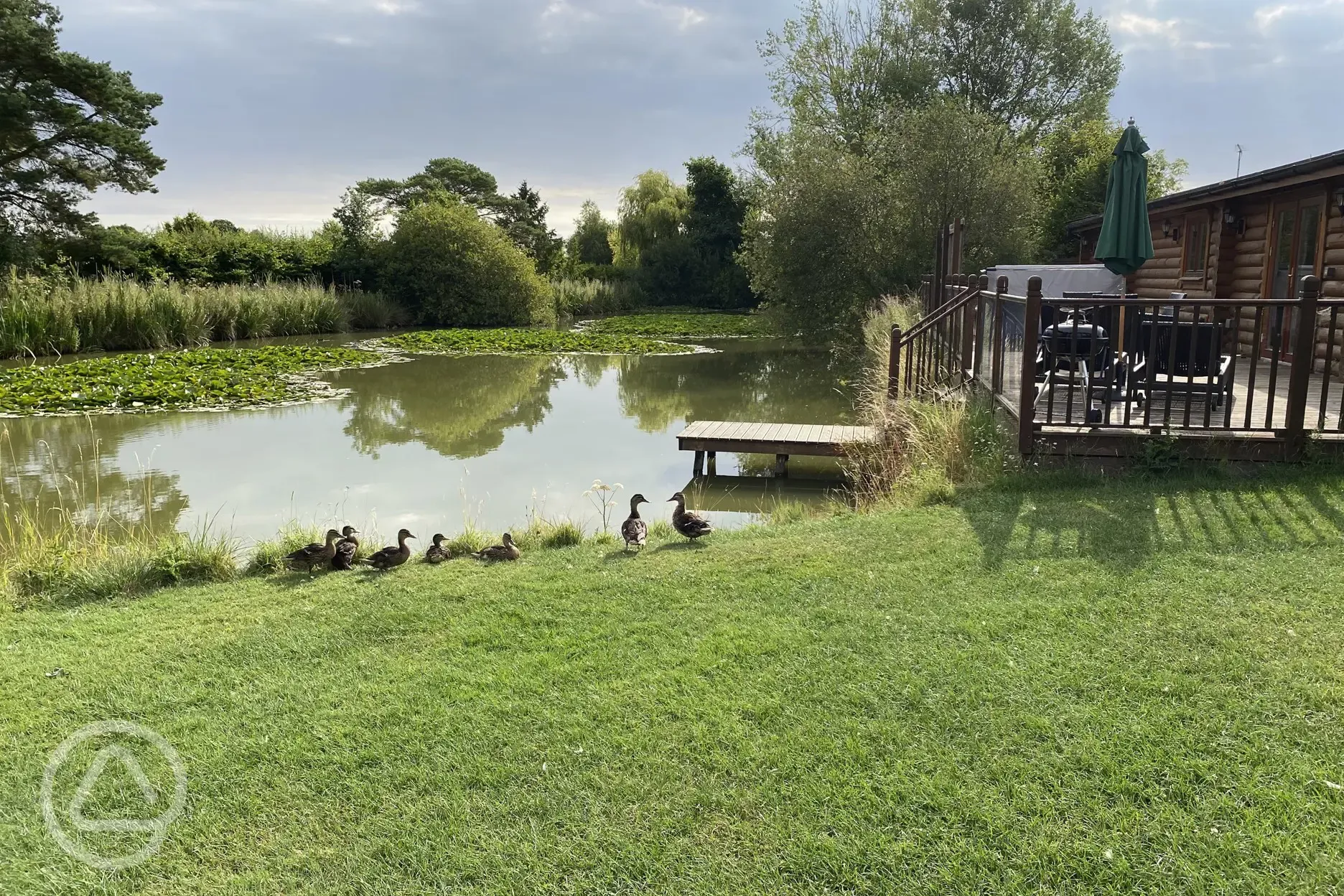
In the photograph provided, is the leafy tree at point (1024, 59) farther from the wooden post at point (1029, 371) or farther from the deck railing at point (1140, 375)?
the wooden post at point (1029, 371)

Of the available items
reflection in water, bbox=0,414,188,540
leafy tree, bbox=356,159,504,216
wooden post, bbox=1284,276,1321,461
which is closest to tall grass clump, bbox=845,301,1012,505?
wooden post, bbox=1284,276,1321,461

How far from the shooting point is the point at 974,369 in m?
8.50

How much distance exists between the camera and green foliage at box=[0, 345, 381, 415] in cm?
1305

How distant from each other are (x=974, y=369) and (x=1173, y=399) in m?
1.70

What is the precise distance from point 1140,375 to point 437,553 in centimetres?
616

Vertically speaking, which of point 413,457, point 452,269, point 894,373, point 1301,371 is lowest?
point 413,457

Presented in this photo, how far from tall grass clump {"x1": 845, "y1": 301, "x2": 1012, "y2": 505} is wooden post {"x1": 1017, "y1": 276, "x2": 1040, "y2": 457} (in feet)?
0.81

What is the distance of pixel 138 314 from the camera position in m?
21.3

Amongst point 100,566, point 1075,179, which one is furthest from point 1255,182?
point 1075,179

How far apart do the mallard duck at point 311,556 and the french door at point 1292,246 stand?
408 inches

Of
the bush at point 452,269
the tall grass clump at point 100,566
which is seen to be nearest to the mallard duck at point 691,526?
the tall grass clump at point 100,566

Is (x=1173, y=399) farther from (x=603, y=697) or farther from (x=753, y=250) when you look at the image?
(x=753, y=250)

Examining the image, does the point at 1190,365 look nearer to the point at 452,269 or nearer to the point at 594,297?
the point at 452,269

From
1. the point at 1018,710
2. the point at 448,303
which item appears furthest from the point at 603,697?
the point at 448,303
